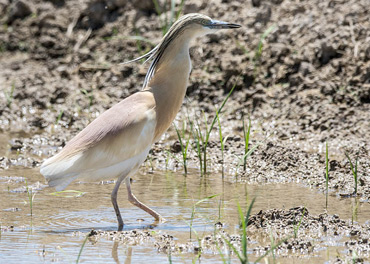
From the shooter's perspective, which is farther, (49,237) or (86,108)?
(86,108)

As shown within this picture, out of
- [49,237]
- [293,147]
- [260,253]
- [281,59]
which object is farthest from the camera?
[281,59]

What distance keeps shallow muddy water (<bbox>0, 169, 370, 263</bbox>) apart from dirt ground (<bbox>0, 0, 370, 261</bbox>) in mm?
417

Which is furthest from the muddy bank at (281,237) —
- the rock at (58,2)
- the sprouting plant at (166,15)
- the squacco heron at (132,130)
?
the rock at (58,2)

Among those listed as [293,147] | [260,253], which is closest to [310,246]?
[260,253]

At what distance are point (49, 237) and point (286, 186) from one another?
265 centimetres

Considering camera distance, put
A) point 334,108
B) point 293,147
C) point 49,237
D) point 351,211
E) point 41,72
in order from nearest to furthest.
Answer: point 49,237 < point 351,211 < point 293,147 < point 334,108 < point 41,72

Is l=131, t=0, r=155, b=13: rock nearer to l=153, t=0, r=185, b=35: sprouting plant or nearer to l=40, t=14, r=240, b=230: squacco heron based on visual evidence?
l=153, t=0, r=185, b=35: sprouting plant

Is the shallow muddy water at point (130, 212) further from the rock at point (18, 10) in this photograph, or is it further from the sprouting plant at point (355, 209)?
the rock at point (18, 10)

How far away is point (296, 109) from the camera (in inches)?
365

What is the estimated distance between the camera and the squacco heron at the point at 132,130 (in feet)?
20.3

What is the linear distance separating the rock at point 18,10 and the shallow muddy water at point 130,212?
5.67 metres

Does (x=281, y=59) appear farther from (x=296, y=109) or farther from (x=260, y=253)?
(x=260, y=253)

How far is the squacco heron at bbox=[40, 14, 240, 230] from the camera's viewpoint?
619 centimetres

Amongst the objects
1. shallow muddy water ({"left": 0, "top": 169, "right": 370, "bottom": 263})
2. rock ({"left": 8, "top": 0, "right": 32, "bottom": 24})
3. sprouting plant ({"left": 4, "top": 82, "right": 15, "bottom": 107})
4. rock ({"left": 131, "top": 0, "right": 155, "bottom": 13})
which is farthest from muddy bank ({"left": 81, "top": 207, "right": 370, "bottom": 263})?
rock ({"left": 8, "top": 0, "right": 32, "bottom": 24})
